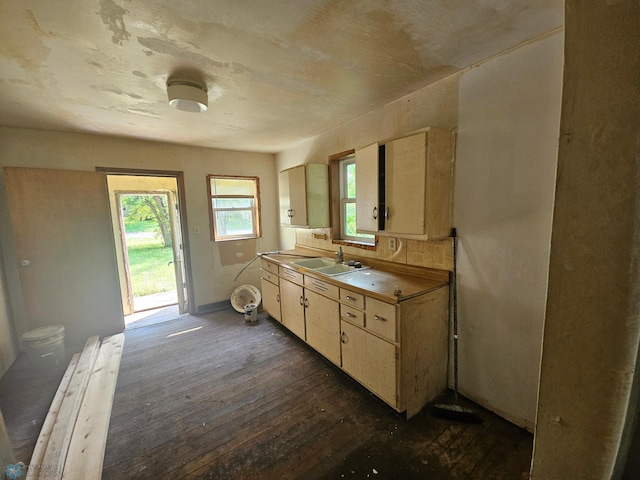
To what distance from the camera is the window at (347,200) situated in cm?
309

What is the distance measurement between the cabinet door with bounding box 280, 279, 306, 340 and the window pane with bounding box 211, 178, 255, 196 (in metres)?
1.90

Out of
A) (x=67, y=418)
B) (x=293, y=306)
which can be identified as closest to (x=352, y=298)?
(x=293, y=306)

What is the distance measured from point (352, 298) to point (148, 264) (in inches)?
238

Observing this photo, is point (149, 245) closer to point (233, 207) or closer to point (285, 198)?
point (233, 207)

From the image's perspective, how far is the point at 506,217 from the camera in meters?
1.68

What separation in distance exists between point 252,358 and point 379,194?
6.74 ft

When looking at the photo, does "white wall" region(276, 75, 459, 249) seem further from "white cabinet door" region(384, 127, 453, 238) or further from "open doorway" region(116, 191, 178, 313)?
"open doorway" region(116, 191, 178, 313)

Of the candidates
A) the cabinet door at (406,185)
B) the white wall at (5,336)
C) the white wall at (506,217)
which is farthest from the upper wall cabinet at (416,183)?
the white wall at (5,336)

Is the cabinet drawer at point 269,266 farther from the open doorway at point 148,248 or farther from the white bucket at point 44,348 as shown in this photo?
the white bucket at point 44,348

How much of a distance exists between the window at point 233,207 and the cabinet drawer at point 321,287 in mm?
2053

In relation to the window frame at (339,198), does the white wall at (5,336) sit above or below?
below

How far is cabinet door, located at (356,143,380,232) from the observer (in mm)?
2166

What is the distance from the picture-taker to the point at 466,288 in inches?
75.6

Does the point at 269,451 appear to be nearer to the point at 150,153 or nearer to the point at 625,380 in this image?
the point at 625,380
